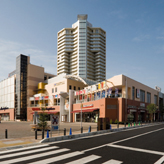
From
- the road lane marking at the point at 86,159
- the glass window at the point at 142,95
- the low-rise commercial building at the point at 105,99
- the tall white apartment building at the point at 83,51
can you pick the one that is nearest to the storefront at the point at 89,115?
the low-rise commercial building at the point at 105,99

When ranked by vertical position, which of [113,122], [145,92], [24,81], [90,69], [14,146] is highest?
[90,69]

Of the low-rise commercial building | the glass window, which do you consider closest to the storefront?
the low-rise commercial building

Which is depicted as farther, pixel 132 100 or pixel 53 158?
pixel 132 100

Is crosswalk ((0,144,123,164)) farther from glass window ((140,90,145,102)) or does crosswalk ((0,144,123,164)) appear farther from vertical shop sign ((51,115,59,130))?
glass window ((140,90,145,102))

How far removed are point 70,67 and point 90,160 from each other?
11547 cm

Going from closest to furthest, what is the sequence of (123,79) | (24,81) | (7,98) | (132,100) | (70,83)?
1. (123,79)
2. (132,100)
3. (70,83)
4. (24,81)
5. (7,98)

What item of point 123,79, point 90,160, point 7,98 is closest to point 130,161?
point 90,160

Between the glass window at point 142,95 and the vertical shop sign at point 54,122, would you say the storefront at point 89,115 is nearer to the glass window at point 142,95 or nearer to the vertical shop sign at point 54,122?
the glass window at point 142,95

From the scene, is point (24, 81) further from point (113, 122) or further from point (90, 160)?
point (90, 160)

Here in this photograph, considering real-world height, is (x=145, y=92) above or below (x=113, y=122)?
above

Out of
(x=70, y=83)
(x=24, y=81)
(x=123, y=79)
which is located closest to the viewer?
(x=123, y=79)

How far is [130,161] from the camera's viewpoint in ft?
30.3

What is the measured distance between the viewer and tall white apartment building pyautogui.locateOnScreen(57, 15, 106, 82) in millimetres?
118188

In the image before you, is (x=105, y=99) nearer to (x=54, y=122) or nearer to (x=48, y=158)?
(x=54, y=122)
